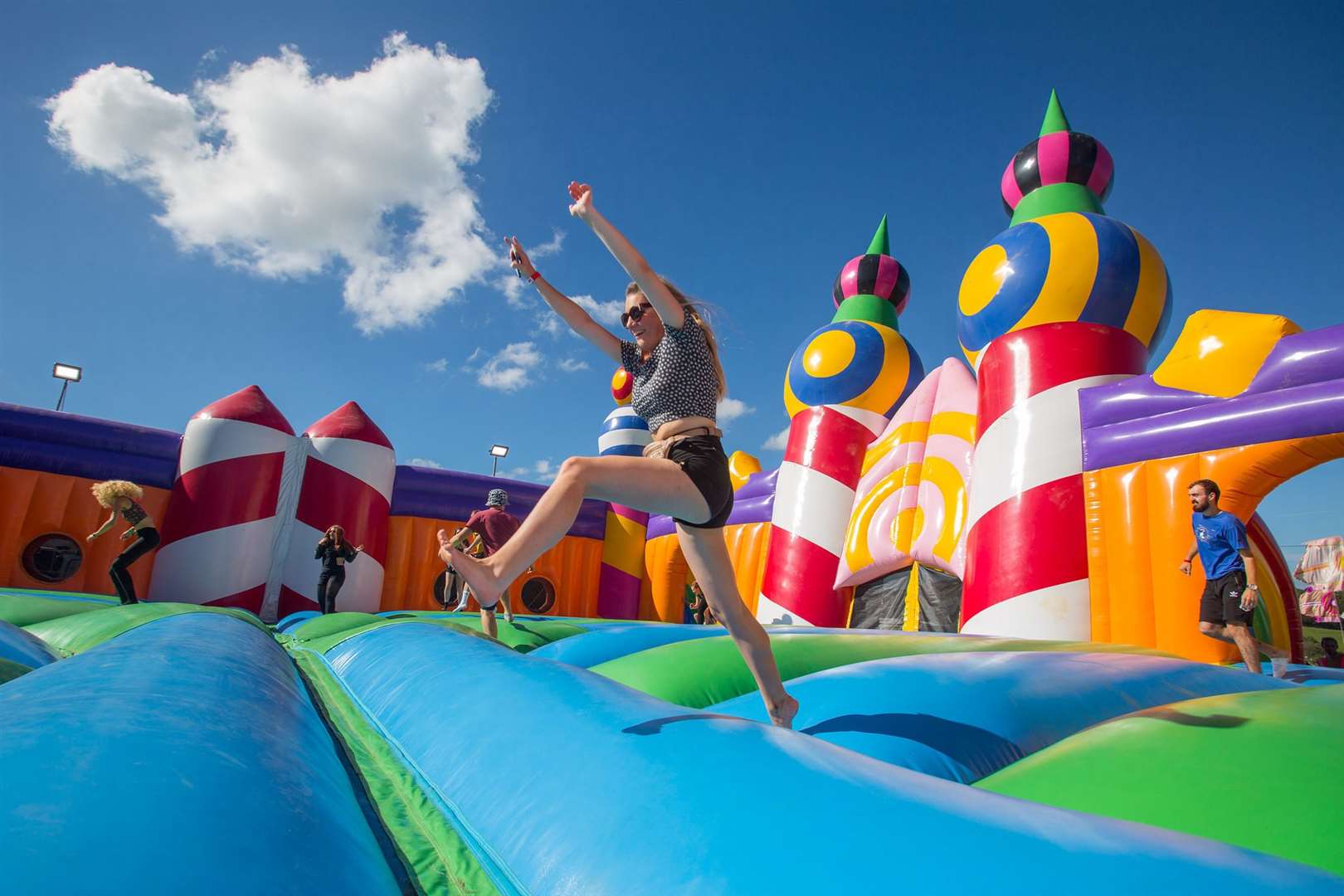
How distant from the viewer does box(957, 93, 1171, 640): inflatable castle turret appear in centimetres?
392

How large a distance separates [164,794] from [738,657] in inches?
63.3

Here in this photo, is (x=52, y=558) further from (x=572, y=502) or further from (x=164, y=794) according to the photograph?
(x=164, y=794)

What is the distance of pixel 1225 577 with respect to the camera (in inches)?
120

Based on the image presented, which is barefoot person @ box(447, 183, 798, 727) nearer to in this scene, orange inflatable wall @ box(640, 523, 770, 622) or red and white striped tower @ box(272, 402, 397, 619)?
orange inflatable wall @ box(640, 523, 770, 622)

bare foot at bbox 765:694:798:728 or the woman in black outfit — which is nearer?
bare foot at bbox 765:694:798:728

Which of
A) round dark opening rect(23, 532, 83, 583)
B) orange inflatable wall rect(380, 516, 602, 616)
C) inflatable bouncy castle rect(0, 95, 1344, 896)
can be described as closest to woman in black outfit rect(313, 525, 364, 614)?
inflatable bouncy castle rect(0, 95, 1344, 896)

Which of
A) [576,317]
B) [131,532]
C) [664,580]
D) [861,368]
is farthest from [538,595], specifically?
[576,317]

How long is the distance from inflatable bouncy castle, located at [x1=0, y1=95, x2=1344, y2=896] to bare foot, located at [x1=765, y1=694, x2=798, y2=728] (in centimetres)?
4

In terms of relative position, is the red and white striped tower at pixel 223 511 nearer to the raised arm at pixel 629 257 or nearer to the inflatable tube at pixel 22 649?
the inflatable tube at pixel 22 649

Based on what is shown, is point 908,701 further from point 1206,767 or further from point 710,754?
point 710,754

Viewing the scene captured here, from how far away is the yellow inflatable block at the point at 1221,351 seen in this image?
358 cm

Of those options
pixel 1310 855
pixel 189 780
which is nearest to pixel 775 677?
pixel 1310 855

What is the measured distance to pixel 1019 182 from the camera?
16.7 ft

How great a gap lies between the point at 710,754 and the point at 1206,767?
0.70m
